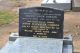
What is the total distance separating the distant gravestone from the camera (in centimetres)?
367

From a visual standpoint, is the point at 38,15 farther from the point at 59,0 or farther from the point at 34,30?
the point at 59,0

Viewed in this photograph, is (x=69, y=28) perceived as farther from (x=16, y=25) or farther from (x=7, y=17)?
(x=7, y=17)

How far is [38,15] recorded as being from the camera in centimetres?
370

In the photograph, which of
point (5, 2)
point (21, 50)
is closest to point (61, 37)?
point (21, 50)

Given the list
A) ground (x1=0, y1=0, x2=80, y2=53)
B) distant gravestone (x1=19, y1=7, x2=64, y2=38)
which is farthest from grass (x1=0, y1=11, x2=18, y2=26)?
distant gravestone (x1=19, y1=7, x2=64, y2=38)

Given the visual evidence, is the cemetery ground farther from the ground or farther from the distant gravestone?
the distant gravestone

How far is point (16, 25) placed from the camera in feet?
21.9

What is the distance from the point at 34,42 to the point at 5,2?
19.6 ft

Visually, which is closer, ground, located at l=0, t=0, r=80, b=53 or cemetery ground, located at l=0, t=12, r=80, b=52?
ground, located at l=0, t=0, r=80, b=53

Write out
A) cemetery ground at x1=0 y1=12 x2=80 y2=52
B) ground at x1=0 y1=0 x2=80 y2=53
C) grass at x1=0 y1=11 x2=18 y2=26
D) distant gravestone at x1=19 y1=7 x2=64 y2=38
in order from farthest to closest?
grass at x1=0 y1=11 x2=18 y2=26 → cemetery ground at x1=0 y1=12 x2=80 y2=52 → ground at x1=0 y1=0 x2=80 y2=53 → distant gravestone at x1=19 y1=7 x2=64 y2=38

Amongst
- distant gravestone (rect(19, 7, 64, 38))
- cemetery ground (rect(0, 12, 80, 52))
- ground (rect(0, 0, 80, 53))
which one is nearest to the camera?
distant gravestone (rect(19, 7, 64, 38))

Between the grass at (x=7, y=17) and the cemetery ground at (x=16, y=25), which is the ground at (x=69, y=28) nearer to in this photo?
the cemetery ground at (x=16, y=25)

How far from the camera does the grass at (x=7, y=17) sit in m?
6.98

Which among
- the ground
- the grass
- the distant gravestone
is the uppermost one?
the distant gravestone
